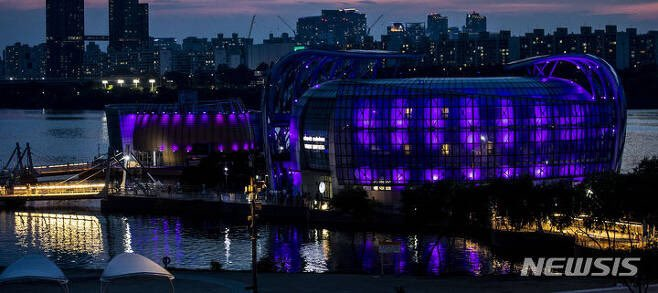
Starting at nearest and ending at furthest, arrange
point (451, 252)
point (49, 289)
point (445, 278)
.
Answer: point (49, 289) < point (445, 278) < point (451, 252)

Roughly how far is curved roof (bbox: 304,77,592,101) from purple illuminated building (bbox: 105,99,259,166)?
102 feet

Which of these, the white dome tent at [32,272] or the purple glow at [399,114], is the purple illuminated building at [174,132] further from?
the white dome tent at [32,272]

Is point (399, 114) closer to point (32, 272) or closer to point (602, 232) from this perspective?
point (602, 232)

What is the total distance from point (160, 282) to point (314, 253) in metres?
17.2

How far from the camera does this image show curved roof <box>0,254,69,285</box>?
29.8m

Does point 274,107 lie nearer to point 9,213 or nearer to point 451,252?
point 9,213

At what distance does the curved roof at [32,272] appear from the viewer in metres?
29.8

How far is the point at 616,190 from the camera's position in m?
47.2

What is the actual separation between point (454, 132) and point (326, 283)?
31.6 metres

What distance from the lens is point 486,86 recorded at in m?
67.7

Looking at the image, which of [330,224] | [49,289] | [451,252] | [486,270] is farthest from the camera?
[330,224]

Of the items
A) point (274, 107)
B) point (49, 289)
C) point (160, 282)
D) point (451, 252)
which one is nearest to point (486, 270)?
point (451, 252)

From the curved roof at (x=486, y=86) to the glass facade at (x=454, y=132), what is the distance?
5cm

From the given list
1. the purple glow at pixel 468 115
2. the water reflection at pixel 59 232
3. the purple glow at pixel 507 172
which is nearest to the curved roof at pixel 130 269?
the water reflection at pixel 59 232
